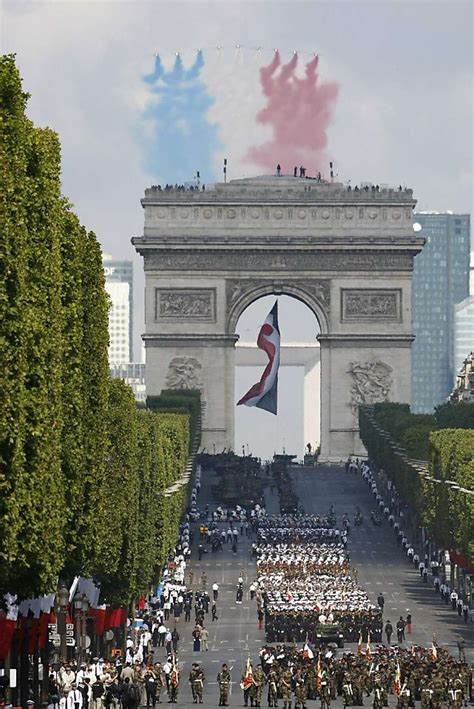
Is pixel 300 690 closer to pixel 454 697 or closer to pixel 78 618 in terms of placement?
pixel 454 697

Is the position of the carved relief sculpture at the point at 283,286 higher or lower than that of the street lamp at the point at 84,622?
higher

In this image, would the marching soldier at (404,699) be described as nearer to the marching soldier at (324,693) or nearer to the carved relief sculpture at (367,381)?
the marching soldier at (324,693)

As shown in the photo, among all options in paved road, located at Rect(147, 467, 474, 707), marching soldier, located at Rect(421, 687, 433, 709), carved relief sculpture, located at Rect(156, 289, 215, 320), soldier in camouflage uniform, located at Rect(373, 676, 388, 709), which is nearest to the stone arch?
carved relief sculpture, located at Rect(156, 289, 215, 320)

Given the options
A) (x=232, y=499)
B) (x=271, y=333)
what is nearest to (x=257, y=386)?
(x=271, y=333)

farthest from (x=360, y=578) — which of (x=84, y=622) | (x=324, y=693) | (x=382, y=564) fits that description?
(x=324, y=693)

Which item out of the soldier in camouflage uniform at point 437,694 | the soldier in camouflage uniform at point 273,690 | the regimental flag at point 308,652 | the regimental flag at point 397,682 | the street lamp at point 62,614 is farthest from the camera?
the regimental flag at point 308,652

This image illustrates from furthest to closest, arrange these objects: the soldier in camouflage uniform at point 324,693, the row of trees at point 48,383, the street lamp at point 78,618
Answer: the street lamp at point 78,618 < the soldier in camouflage uniform at point 324,693 < the row of trees at point 48,383

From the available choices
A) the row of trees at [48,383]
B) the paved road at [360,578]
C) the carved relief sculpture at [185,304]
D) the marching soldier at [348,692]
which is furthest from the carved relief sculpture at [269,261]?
the marching soldier at [348,692]
